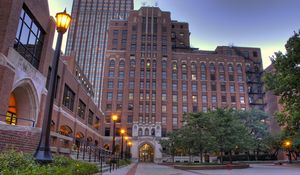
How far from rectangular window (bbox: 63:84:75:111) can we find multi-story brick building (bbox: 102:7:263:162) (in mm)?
33245

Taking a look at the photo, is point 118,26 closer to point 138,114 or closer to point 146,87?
point 146,87

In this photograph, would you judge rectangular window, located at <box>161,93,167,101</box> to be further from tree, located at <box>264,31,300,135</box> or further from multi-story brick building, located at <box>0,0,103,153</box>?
tree, located at <box>264,31,300,135</box>

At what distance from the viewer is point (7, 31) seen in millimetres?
12867

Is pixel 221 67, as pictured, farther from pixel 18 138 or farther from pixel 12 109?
pixel 18 138

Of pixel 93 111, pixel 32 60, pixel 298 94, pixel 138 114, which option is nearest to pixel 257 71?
pixel 138 114

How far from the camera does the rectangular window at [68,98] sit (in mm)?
25686

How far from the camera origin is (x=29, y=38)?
16359 mm

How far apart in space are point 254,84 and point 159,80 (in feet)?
102

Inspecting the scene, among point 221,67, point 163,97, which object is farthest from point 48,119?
point 221,67

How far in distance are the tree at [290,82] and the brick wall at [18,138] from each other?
42.2 ft

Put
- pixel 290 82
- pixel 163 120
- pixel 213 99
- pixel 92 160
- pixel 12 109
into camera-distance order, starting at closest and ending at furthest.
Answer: pixel 290 82 → pixel 12 109 → pixel 92 160 → pixel 163 120 → pixel 213 99

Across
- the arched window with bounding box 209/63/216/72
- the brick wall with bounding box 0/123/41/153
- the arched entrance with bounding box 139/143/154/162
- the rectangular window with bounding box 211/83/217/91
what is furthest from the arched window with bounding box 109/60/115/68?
the brick wall with bounding box 0/123/41/153

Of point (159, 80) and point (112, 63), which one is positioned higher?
point (112, 63)

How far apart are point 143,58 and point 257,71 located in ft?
123
